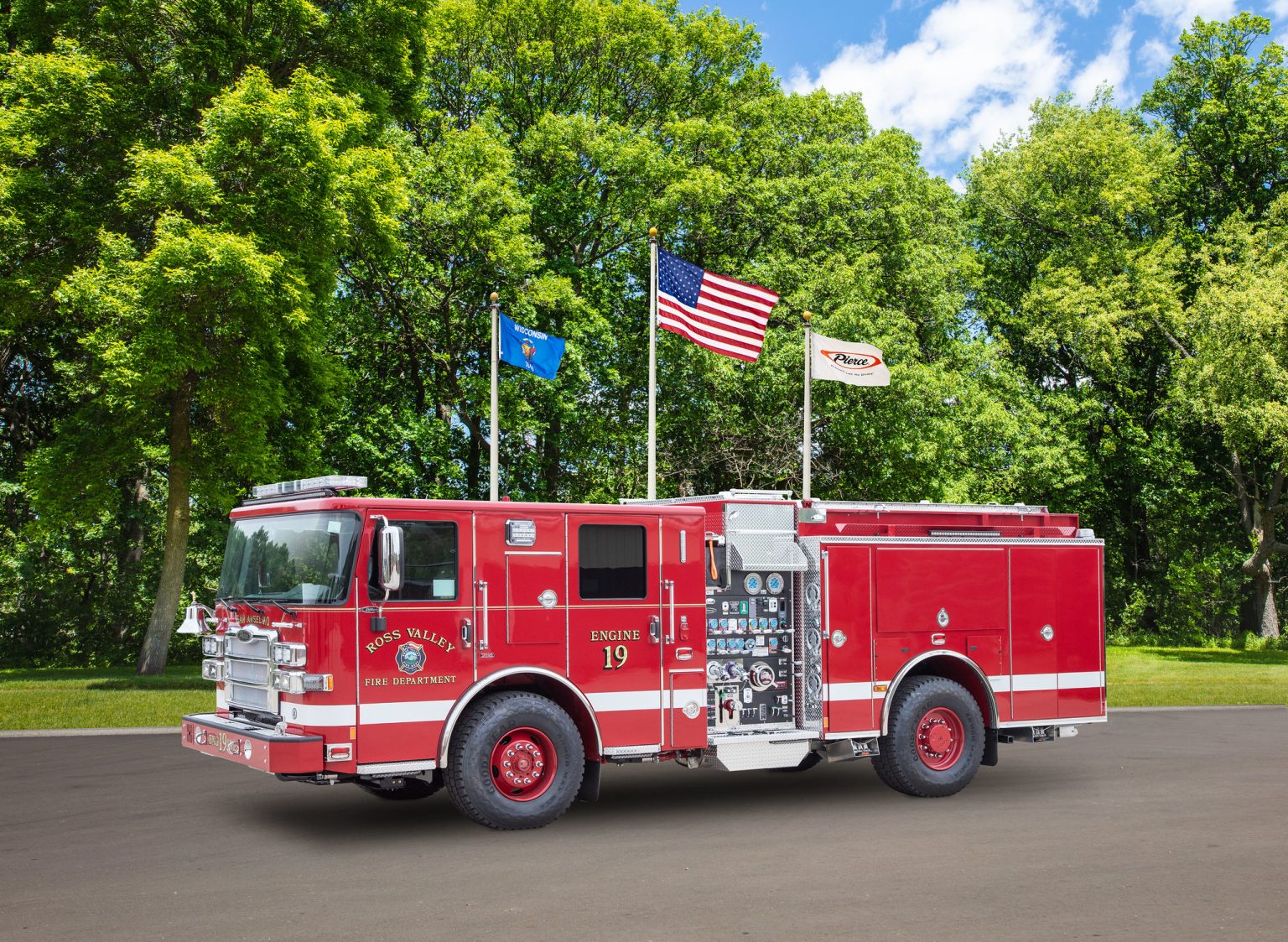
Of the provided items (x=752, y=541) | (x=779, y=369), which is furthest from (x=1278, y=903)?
(x=779, y=369)

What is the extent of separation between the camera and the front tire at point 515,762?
9734mm

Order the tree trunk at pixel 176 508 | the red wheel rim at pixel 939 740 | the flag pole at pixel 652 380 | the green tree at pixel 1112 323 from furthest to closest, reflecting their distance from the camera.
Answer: the green tree at pixel 1112 323 < the tree trunk at pixel 176 508 < the flag pole at pixel 652 380 < the red wheel rim at pixel 939 740

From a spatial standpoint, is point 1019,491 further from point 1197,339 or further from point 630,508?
point 630,508

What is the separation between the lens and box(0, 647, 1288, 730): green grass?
18.0m

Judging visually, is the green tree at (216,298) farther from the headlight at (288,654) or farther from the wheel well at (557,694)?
the wheel well at (557,694)

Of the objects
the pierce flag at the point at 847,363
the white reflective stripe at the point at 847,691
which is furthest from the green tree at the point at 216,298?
the white reflective stripe at the point at 847,691

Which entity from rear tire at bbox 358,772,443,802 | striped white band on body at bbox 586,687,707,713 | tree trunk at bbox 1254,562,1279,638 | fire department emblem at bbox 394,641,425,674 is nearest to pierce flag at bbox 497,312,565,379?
rear tire at bbox 358,772,443,802

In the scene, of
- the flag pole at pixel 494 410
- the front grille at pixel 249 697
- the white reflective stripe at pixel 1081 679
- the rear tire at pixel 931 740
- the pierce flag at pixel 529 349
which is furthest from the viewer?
the pierce flag at pixel 529 349

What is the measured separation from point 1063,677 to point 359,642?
7.43m

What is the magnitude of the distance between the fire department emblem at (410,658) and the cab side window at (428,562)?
37 cm

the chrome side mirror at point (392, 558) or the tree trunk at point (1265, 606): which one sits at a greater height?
the chrome side mirror at point (392, 558)

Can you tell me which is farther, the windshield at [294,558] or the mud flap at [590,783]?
the mud flap at [590,783]

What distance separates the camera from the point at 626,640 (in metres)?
10.6

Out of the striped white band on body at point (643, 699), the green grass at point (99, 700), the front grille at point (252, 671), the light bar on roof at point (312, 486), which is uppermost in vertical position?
the light bar on roof at point (312, 486)
